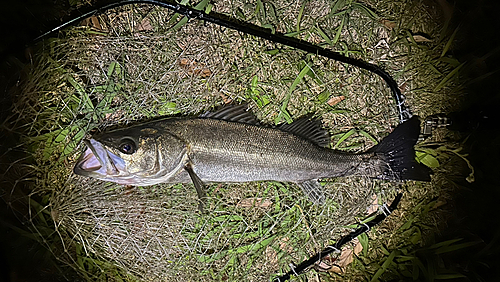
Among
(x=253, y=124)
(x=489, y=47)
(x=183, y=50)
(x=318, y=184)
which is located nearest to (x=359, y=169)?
(x=318, y=184)

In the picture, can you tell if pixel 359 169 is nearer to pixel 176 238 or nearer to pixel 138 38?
pixel 176 238

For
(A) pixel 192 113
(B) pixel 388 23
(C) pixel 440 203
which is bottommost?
(C) pixel 440 203

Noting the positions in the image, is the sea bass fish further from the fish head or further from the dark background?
the dark background

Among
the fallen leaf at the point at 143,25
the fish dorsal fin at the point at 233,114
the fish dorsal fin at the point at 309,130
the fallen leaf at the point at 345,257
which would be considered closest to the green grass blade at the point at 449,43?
the fish dorsal fin at the point at 309,130

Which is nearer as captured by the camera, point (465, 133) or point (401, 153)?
point (401, 153)

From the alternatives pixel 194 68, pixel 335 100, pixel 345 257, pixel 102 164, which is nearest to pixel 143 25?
pixel 194 68

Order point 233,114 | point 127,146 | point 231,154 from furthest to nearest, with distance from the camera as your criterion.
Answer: point 233,114 → point 231,154 → point 127,146

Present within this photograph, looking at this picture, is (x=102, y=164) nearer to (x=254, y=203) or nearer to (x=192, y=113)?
(x=192, y=113)
